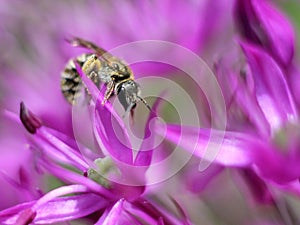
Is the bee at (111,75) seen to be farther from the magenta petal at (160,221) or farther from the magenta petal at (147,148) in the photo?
the magenta petal at (160,221)

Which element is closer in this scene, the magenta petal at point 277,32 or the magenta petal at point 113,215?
the magenta petal at point 113,215

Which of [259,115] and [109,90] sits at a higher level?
[109,90]

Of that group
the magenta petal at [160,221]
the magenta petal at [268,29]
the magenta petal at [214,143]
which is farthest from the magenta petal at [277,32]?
the magenta petal at [160,221]

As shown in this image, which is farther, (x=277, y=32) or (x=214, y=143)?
(x=277, y=32)

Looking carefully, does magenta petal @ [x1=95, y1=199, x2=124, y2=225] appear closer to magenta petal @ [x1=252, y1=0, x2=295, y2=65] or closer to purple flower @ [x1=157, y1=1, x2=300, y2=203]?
purple flower @ [x1=157, y1=1, x2=300, y2=203]

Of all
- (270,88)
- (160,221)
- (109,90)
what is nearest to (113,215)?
(160,221)

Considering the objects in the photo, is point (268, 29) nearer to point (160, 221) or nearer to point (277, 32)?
point (277, 32)
